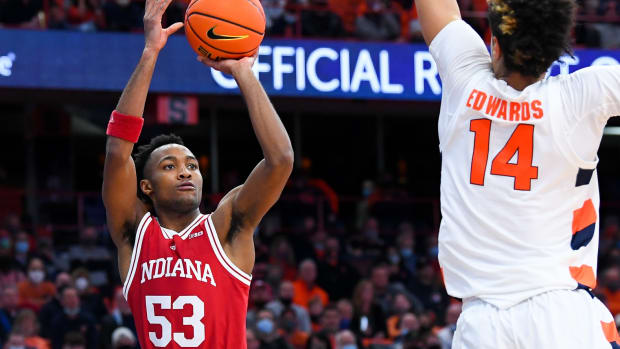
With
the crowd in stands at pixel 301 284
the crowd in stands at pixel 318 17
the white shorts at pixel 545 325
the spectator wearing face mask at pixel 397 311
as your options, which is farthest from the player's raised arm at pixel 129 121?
the crowd in stands at pixel 318 17

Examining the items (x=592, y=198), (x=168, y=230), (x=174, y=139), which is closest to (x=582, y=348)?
(x=592, y=198)

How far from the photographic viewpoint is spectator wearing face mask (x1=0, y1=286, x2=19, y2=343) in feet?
36.0

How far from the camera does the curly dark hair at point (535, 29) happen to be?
3.52 meters

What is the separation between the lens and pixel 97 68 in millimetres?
13289

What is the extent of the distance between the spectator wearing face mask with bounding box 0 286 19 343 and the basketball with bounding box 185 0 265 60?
22.5 ft

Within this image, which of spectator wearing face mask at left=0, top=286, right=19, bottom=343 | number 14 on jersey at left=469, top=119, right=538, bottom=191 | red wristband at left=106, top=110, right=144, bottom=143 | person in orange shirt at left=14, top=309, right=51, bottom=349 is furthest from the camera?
spectator wearing face mask at left=0, top=286, right=19, bottom=343

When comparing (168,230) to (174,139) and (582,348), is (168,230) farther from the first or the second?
(582,348)

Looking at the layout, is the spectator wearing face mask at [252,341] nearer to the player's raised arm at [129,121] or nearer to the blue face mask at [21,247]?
the blue face mask at [21,247]

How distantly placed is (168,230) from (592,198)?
2.03 metres

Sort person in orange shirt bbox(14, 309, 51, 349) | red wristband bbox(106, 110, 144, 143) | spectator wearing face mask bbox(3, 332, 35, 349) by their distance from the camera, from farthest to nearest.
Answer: person in orange shirt bbox(14, 309, 51, 349) → spectator wearing face mask bbox(3, 332, 35, 349) → red wristband bbox(106, 110, 144, 143)

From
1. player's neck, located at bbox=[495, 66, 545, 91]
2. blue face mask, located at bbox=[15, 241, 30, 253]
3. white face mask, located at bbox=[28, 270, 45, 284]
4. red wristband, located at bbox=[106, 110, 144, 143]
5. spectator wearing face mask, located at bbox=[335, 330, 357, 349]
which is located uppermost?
player's neck, located at bbox=[495, 66, 545, 91]

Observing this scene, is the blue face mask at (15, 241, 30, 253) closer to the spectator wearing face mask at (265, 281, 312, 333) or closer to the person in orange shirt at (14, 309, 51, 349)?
the person in orange shirt at (14, 309, 51, 349)

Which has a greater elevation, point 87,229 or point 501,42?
point 501,42

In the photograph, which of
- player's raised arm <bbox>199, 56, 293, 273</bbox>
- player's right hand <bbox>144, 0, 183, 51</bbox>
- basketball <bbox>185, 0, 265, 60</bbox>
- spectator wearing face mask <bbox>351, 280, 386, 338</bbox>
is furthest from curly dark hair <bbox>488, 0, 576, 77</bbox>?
spectator wearing face mask <bbox>351, 280, 386, 338</bbox>
